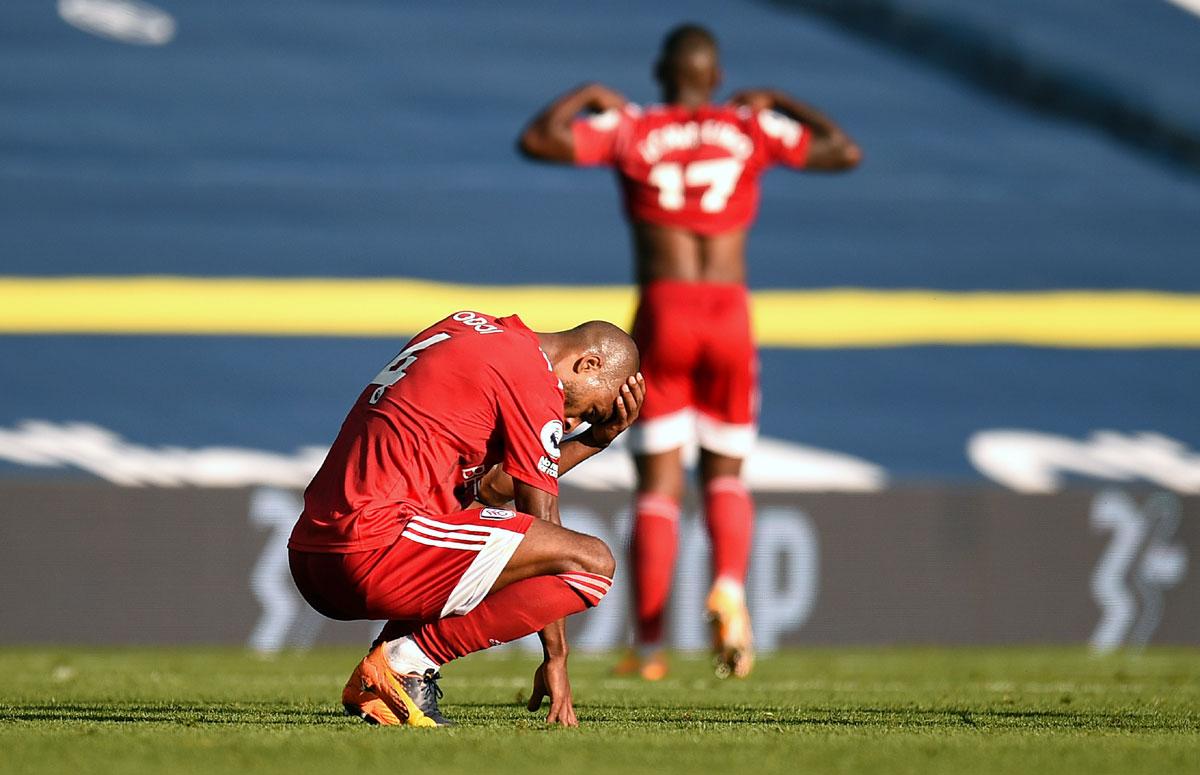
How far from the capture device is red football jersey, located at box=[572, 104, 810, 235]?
6.38m

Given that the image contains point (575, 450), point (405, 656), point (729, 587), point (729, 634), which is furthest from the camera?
point (729, 587)

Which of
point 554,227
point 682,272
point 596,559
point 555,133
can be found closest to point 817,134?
point 682,272

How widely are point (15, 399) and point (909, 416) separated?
17.0ft

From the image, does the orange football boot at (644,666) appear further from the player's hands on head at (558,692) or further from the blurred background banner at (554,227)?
the blurred background banner at (554,227)

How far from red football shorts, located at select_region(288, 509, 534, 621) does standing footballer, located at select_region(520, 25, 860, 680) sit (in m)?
2.19

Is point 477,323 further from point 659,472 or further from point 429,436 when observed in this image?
point 659,472

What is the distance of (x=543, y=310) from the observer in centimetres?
1030

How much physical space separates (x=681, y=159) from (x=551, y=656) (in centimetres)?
281

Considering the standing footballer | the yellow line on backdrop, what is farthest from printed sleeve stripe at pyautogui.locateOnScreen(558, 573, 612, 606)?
the yellow line on backdrop

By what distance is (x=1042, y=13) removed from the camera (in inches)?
449

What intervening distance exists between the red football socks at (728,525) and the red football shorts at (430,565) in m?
2.07

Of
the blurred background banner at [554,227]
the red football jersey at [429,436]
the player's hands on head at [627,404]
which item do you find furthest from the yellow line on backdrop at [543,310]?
the red football jersey at [429,436]

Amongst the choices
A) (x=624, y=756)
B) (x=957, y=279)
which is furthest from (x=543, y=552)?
(x=957, y=279)

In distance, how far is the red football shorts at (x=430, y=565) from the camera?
398 centimetres
